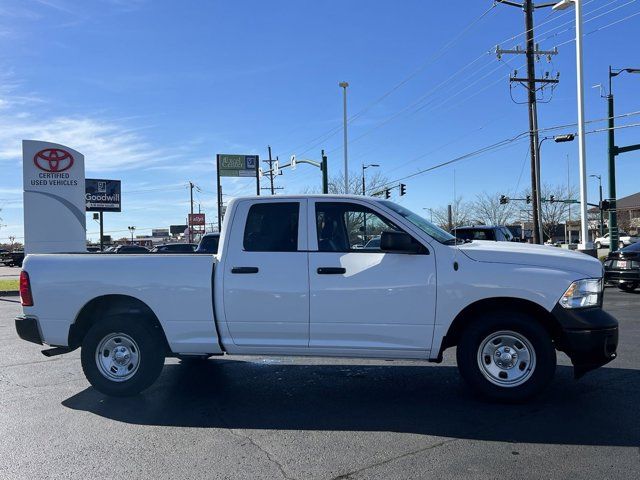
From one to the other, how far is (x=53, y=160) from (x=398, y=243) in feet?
51.8

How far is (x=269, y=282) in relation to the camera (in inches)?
205

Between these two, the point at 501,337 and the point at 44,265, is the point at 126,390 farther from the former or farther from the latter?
the point at 501,337

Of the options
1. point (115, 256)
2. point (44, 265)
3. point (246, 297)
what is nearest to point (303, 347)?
point (246, 297)

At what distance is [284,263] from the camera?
522cm

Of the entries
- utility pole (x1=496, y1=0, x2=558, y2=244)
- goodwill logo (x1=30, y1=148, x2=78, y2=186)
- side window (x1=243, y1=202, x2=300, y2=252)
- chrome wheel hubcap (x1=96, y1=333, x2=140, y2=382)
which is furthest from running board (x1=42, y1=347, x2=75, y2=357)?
utility pole (x1=496, y1=0, x2=558, y2=244)

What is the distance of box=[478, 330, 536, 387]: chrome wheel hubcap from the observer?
4.97 meters

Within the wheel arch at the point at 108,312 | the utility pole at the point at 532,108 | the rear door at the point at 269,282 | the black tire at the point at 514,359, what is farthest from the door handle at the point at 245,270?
the utility pole at the point at 532,108

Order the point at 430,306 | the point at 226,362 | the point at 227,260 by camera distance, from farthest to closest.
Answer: the point at 226,362 < the point at 227,260 < the point at 430,306

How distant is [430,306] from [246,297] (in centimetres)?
178

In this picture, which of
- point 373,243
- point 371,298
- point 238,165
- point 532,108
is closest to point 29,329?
point 371,298

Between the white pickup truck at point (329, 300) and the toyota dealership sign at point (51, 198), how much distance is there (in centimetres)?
1239

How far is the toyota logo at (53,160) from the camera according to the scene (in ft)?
56.2

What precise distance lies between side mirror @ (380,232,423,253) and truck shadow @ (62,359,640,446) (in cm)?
150

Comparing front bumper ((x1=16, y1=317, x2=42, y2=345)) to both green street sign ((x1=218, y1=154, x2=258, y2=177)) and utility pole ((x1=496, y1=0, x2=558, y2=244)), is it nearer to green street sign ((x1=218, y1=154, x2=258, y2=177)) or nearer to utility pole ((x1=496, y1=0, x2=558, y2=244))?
utility pole ((x1=496, y1=0, x2=558, y2=244))
